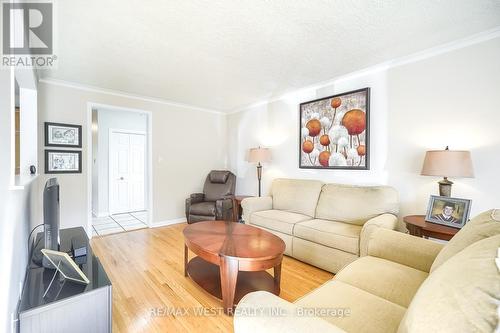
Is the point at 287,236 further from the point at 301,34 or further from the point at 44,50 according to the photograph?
the point at 44,50

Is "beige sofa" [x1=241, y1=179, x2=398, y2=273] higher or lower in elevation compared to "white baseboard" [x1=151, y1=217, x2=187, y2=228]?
higher

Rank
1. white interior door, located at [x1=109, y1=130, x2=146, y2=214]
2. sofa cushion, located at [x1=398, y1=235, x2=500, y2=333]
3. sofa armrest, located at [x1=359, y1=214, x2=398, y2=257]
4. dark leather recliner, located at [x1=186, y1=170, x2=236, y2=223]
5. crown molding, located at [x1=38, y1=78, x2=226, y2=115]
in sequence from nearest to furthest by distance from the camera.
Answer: sofa cushion, located at [x1=398, y1=235, x2=500, y2=333]
sofa armrest, located at [x1=359, y1=214, x2=398, y2=257]
crown molding, located at [x1=38, y1=78, x2=226, y2=115]
dark leather recliner, located at [x1=186, y1=170, x2=236, y2=223]
white interior door, located at [x1=109, y1=130, x2=146, y2=214]

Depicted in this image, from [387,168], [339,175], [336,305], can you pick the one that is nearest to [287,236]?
[339,175]

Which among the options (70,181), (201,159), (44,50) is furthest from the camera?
(201,159)

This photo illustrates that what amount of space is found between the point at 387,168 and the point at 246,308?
2480 millimetres

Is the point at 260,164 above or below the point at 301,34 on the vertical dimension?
below

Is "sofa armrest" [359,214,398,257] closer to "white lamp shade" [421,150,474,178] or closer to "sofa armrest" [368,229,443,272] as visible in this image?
Result: "sofa armrest" [368,229,443,272]

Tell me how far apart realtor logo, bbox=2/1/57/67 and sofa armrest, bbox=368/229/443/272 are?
2.46 meters

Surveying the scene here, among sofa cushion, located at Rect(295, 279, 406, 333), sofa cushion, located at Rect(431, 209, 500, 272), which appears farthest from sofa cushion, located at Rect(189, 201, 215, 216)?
sofa cushion, located at Rect(431, 209, 500, 272)

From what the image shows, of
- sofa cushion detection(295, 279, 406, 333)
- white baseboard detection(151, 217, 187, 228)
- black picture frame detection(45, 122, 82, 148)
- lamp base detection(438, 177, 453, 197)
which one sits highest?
black picture frame detection(45, 122, 82, 148)

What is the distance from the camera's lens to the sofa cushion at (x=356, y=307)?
97cm

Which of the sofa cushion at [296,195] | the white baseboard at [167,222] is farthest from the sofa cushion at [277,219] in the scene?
the white baseboard at [167,222]

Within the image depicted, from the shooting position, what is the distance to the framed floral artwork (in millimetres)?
2831

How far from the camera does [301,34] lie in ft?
6.58
